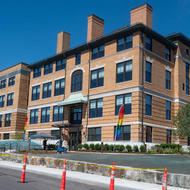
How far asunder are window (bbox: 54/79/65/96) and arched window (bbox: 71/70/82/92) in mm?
2552

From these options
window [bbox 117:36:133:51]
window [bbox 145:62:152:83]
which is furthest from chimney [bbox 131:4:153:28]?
window [bbox 145:62:152:83]

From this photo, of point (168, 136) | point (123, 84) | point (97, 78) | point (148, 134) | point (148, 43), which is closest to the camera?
point (148, 134)

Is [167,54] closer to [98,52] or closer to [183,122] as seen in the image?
[98,52]

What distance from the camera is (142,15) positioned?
39.7m

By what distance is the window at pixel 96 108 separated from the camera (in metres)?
40.0

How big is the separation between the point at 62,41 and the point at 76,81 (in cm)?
947

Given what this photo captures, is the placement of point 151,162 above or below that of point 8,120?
below

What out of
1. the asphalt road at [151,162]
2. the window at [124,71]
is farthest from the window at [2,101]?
the asphalt road at [151,162]

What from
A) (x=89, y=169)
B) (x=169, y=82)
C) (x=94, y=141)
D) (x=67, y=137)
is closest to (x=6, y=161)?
(x=89, y=169)

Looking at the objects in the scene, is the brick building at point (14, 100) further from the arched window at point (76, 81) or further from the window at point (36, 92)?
the arched window at point (76, 81)

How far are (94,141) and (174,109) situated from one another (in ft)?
38.9

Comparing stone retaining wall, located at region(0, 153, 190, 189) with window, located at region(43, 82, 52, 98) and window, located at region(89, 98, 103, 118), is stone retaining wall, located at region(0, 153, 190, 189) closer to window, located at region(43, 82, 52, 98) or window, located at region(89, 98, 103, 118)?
window, located at region(89, 98, 103, 118)

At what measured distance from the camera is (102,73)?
40.9 metres

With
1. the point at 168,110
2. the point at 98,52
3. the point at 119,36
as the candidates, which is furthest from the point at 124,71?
the point at 168,110
